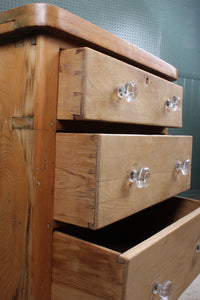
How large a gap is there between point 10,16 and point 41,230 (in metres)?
0.47

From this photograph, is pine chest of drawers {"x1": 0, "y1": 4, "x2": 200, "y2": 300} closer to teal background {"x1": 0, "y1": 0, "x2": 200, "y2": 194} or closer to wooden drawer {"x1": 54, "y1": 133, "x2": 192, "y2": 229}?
wooden drawer {"x1": 54, "y1": 133, "x2": 192, "y2": 229}

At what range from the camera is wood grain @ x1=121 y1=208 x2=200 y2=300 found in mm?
590

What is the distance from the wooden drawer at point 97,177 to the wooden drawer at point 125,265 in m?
0.07

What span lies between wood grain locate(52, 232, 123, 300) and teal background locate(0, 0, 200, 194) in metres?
1.09

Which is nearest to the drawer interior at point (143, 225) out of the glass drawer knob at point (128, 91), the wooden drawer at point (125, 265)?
the wooden drawer at point (125, 265)

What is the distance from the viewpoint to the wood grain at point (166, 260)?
23.2 inches

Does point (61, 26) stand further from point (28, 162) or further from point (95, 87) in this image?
point (28, 162)

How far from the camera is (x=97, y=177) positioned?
59cm

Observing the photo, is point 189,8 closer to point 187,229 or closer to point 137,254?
point 187,229

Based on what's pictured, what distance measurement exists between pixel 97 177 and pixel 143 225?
0.57 meters

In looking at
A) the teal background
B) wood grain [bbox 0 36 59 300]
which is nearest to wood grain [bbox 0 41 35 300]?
wood grain [bbox 0 36 59 300]

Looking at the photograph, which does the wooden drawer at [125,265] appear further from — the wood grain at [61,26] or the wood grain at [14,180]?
the wood grain at [61,26]

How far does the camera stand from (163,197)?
2.86 feet

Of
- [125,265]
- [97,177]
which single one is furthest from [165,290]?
[97,177]
